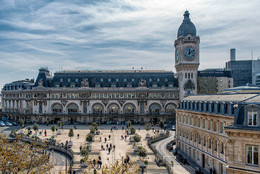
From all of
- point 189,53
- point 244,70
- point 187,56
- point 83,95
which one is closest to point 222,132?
point 187,56

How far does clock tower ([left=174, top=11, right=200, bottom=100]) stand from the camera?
92875 millimetres

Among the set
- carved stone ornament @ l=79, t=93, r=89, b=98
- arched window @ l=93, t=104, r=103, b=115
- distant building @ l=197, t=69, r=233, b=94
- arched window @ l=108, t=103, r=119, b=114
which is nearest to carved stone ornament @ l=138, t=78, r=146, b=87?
arched window @ l=108, t=103, r=119, b=114

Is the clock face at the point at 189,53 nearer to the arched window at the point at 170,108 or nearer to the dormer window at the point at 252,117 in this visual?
the arched window at the point at 170,108

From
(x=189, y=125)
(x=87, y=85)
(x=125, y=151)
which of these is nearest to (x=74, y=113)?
(x=87, y=85)

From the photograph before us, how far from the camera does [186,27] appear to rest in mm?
94125

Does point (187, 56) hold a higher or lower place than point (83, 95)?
higher

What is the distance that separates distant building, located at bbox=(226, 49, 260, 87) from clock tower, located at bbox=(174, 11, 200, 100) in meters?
45.8

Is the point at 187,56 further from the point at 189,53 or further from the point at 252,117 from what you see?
the point at 252,117

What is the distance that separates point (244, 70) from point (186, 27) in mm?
56545

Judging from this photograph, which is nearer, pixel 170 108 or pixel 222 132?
pixel 222 132


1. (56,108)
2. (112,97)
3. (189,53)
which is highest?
(189,53)

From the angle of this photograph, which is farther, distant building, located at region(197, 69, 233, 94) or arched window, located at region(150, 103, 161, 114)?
distant building, located at region(197, 69, 233, 94)

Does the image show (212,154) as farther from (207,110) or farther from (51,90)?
(51,90)

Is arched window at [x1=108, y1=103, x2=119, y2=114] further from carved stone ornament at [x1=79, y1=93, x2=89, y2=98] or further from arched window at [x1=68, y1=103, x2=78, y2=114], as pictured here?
arched window at [x1=68, y1=103, x2=78, y2=114]
